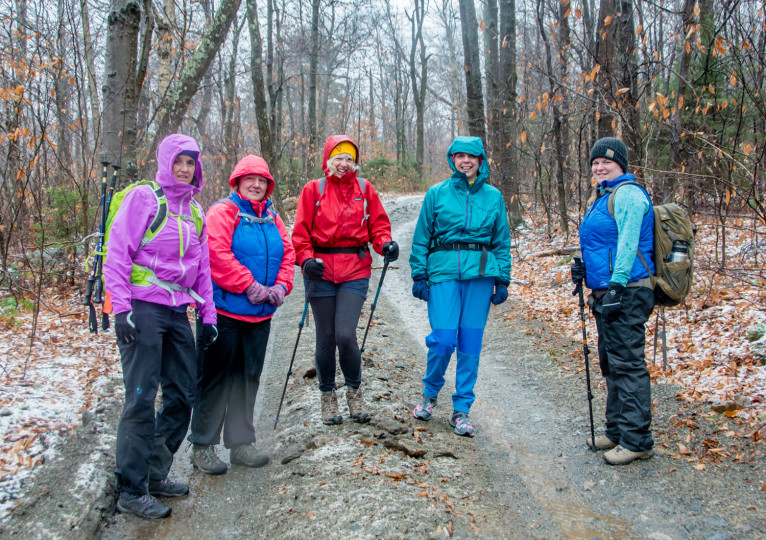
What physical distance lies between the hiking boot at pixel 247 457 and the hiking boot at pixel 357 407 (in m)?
0.80

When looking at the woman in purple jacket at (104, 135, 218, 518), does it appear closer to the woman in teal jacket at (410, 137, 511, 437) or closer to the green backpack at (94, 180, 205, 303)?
the green backpack at (94, 180, 205, 303)

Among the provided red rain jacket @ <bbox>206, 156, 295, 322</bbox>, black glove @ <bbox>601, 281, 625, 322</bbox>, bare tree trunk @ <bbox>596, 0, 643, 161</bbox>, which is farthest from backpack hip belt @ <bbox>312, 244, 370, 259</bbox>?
bare tree trunk @ <bbox>596, 0, 643, 161</bbox>

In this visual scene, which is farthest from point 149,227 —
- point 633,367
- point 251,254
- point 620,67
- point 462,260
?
point 620,67

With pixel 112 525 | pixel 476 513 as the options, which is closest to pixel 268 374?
pixel 112 525

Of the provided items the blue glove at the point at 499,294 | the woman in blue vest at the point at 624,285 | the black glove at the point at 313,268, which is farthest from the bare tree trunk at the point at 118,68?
the woman in blue vest at the point at 624,285

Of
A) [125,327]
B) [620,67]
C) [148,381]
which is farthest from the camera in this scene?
[620,67]

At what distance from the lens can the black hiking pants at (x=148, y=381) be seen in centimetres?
318

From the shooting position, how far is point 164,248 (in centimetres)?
329

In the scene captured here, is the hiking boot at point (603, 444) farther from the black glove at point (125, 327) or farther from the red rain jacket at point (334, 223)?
the black glove at point (125, 327)

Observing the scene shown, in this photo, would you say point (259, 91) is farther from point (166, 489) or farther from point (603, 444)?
point (603, 444)

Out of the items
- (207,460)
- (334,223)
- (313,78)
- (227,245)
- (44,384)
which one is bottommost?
(207,460)

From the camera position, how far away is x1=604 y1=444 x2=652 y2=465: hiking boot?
384cm

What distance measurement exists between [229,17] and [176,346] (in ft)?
22.9

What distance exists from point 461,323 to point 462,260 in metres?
0.55
